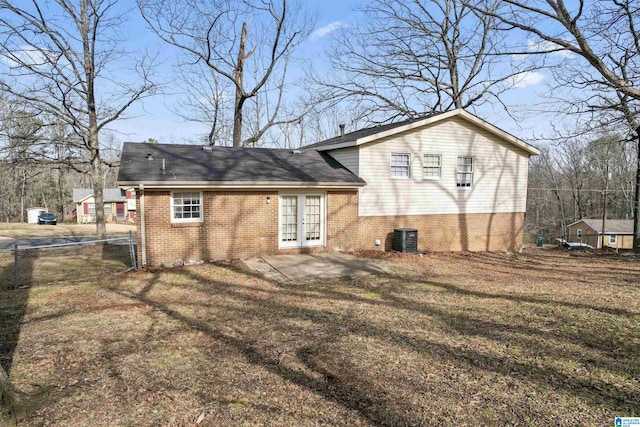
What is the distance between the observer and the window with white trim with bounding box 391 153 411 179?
1402 centimetres

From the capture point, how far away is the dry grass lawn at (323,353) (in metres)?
3.90

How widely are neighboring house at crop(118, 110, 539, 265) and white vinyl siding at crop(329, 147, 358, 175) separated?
1.5 inches

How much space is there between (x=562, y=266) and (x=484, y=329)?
28.1 feet

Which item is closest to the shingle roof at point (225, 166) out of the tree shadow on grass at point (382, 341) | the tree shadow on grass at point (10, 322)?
the tree shadow on grass at point (10, 322)

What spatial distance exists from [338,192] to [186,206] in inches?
198

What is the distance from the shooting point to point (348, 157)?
14289 mm

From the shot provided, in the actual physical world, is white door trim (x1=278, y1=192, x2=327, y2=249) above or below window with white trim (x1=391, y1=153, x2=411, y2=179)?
below

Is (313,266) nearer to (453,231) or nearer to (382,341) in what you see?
(382,341)

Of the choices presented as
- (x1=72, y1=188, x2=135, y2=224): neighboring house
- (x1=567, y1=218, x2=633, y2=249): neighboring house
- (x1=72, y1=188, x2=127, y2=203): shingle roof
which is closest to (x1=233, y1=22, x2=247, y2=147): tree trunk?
(x1=72, y1=188, x2=135, y2=224): neighboring house

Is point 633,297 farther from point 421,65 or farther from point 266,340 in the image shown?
point 421,65

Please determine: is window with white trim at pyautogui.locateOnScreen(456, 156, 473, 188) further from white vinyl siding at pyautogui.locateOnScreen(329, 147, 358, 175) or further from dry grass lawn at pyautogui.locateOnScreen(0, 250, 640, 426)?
dry grass lawn at pyautogui.locateOnScreen(0, 250, 640, 426)

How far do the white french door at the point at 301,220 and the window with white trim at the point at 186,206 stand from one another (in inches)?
103

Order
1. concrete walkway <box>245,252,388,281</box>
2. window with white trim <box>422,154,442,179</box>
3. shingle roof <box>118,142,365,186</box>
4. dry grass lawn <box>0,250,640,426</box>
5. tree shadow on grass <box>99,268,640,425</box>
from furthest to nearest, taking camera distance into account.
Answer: window with white trim <box>422,154,442,179</box>
shingle roof <box>118,142,365,186</box>
concrete walkway <box>245,252,388,281</box>
tree shadow on grass <box>99,268,640,425</box>
dry grass lawn <box>0,250,640,426</box>

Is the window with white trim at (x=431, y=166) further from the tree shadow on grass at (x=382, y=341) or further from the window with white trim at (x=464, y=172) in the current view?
the tree shadow on grass at (x=382, y=341)
